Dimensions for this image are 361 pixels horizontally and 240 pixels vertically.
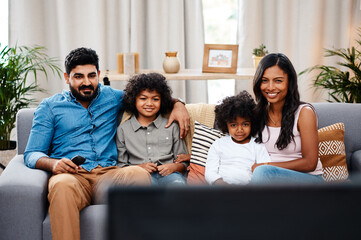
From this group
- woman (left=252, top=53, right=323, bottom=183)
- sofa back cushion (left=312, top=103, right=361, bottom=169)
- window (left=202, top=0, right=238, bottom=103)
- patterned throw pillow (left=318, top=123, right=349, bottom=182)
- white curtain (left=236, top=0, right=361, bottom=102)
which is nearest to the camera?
woman (left=252, top=53, right=323, bottom=183)

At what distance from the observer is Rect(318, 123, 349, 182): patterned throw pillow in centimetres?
233

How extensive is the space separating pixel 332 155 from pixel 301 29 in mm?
2199

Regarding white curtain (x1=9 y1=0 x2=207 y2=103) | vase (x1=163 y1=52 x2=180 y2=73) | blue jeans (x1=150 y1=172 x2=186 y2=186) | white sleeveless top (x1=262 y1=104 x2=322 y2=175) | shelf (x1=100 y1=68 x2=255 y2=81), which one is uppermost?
white curtain (x1=9 y1=0 x2=207 y2=103)

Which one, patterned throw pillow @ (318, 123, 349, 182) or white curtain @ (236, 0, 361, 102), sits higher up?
white curtain @ (236, 0, 361, 102)

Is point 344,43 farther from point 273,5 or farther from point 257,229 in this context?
point 257,229

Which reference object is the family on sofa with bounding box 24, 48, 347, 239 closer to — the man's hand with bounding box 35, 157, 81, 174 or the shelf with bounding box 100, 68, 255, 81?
the man's hand with bounding box 35, 157, 81, 174

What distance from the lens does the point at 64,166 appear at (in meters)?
2.12

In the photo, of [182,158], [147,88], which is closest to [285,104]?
[182,158]

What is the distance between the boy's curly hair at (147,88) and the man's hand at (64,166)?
0.50 m

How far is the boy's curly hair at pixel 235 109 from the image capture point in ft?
7.43

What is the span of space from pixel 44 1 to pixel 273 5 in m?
2.16

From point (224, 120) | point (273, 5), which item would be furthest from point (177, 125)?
point (273, 5)

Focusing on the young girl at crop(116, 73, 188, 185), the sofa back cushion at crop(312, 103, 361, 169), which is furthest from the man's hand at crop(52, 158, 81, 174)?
the sofa back cushion at crop(312, 103, 361, 169)

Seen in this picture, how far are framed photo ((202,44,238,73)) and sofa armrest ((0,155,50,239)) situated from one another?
184 centimetres
